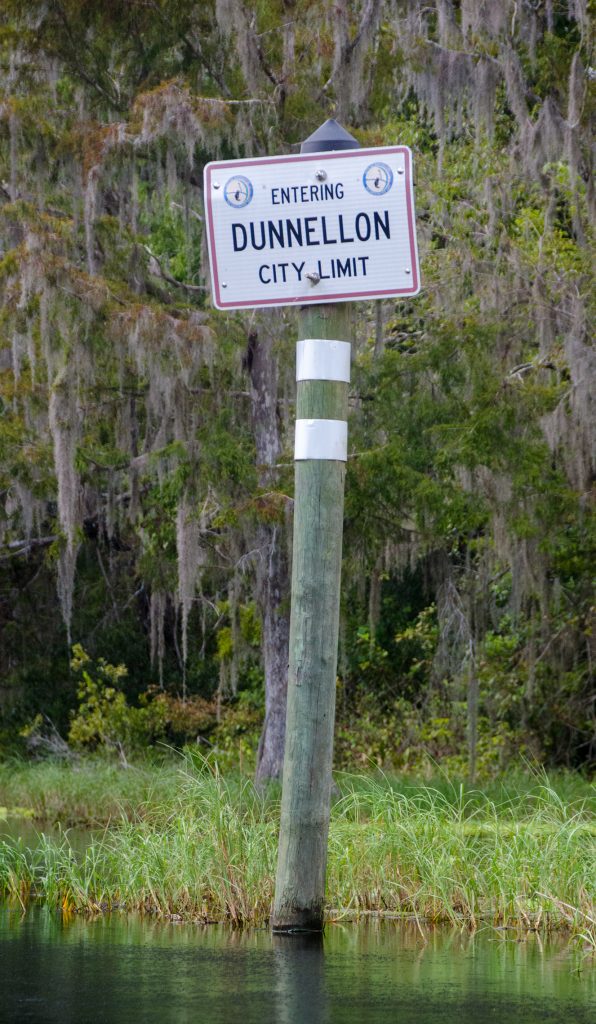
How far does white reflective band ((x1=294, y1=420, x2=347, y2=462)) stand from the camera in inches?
248

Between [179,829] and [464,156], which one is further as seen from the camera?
[464,156]

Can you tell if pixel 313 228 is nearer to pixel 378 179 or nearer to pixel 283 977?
pixel 378 179

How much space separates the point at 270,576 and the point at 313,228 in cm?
927

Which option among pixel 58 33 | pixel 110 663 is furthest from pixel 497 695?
pixel 58 33

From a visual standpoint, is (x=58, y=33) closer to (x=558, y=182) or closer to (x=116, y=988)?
(x=558, y=182)

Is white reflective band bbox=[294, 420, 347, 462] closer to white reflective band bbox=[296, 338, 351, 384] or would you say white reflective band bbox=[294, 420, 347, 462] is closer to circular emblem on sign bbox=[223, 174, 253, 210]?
white reflective band bbox=[296, 338, 351, 384]

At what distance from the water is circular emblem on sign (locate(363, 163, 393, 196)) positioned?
2.94 m

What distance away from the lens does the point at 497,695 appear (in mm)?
19391

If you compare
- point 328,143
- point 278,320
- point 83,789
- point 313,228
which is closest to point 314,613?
point 313,228

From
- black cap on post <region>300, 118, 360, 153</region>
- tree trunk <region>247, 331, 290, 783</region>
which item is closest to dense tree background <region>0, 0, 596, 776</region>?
tree trunk <region>247, 331, 290, 783</region>

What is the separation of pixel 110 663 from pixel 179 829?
1484 cm

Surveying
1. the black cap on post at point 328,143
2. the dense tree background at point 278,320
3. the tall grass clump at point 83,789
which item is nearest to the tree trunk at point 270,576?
the dense tree background at point 278,320

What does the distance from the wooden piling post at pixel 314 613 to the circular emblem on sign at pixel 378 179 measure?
0.20 metres

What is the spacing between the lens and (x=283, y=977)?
5137mm
